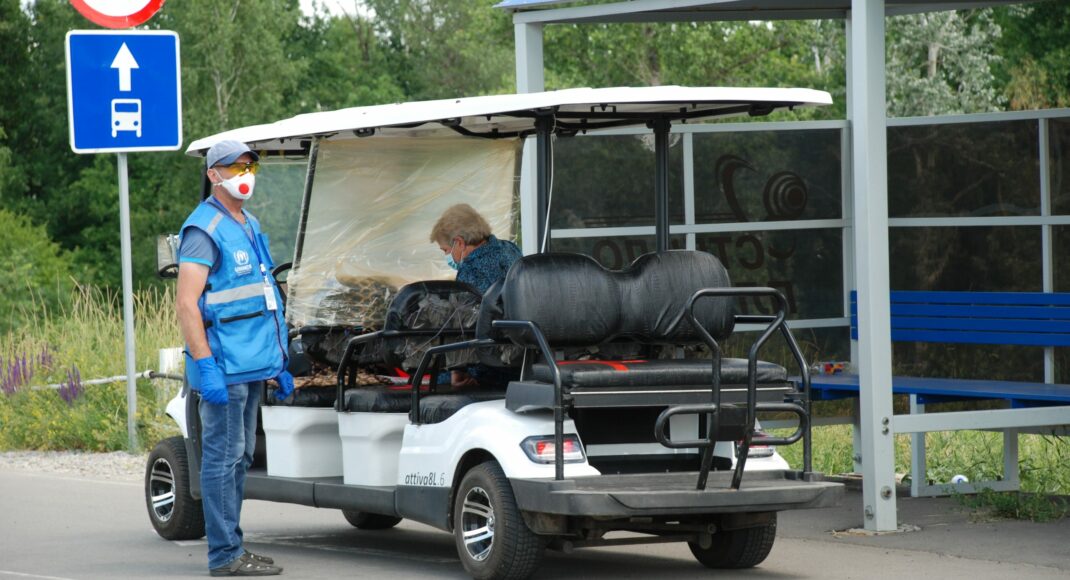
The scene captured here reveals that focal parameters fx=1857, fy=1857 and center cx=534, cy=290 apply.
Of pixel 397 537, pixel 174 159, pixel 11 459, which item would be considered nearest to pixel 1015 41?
pixel 174 159

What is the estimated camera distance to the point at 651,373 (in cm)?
775

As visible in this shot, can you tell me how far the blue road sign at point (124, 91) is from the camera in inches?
518

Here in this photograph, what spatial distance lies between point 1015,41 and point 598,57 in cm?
1335

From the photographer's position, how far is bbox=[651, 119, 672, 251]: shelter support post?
8.72 meters

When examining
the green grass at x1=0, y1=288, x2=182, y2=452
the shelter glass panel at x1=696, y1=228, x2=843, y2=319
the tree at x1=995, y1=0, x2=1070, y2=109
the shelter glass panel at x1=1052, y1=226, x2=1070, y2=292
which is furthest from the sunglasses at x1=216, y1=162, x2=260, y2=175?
the tree at x1=995, y1=0, x2=1070, y2=109

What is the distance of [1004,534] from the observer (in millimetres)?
9414

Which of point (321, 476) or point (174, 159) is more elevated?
point (174, 159)

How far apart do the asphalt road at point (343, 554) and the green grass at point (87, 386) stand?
3.14m

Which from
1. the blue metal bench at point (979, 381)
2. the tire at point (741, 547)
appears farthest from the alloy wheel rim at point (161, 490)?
the blue metal bench at point (979, 381)

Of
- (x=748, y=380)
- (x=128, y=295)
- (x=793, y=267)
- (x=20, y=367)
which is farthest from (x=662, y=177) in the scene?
(x=20, y=367)

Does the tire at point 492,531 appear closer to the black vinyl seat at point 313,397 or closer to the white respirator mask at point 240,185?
the black vinyl seat at point 313,397

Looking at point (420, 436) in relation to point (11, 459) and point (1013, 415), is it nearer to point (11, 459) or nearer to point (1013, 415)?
point (1013, 415)

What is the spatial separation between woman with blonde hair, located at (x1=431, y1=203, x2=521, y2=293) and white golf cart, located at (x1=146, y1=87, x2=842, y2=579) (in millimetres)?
282

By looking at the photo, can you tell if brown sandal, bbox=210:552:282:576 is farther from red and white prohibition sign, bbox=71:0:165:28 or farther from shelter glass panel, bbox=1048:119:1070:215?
shelter glass panel, bbox=1048:119:1070:215
